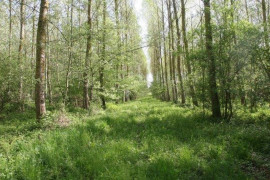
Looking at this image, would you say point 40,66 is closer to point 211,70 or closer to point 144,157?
point 144,157

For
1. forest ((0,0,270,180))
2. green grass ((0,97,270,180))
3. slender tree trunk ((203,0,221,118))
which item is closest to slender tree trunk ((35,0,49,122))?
forest ((0,0,270,180))

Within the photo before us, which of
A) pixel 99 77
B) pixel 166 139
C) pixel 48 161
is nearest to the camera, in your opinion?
pixel 48 161

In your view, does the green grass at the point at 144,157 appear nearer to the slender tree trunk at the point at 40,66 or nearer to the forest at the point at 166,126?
the forest at the point at 166,126

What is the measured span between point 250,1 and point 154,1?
10040 mm

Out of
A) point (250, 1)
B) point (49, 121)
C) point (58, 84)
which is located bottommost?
point (49, 121)

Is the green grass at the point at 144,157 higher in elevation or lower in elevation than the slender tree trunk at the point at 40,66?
lower

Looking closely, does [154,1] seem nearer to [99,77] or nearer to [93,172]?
[99,77]

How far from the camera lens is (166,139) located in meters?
6.01

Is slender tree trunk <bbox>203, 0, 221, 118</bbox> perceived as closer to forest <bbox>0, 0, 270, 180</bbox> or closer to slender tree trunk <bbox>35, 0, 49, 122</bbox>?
forest <bbox>0, 0, 270, 180</bbox>

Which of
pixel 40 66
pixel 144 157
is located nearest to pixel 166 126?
pixel 144 157

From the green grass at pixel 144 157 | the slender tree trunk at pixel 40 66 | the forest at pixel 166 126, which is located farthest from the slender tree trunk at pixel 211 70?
the slender tree trunk at pixel 40 66

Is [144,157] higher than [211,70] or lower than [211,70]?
lower

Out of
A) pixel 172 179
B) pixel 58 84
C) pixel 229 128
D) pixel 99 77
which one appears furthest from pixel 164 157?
pixel 58 84

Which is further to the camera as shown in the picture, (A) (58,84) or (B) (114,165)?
(A) (58,84)
